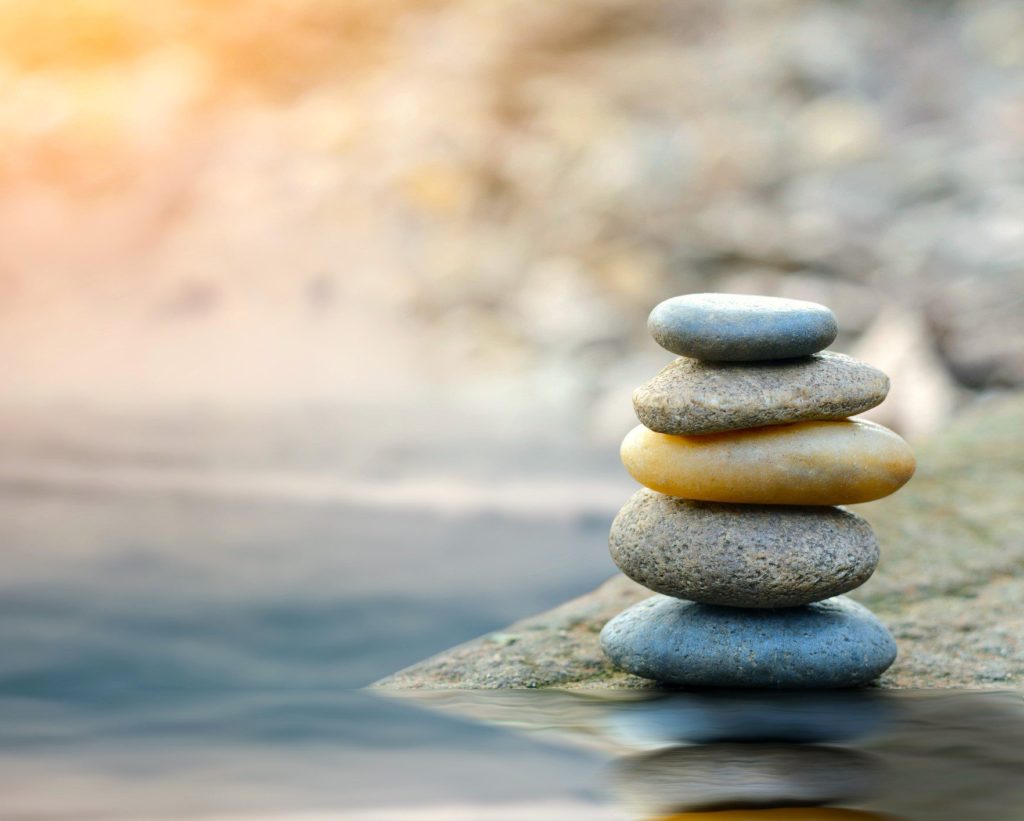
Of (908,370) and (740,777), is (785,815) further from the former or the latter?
(908,370)

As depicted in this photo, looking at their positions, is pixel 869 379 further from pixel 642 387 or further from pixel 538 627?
pixel 538 627

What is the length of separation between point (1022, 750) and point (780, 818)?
998 mm

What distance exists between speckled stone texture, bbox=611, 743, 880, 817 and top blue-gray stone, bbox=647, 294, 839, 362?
4.16 ft

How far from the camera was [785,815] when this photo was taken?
9.79 ft

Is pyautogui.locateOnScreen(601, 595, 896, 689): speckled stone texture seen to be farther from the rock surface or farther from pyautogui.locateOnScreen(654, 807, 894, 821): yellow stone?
pyautogui.locateOnScreen(654, 807, 894, 821): yellow stone

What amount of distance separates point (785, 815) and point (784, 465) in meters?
1.45

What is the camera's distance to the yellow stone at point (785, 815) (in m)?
2.96

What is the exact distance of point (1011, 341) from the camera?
29.8ft

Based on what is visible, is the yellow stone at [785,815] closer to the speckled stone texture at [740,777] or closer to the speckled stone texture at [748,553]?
the speckled stone texture at [740,777]

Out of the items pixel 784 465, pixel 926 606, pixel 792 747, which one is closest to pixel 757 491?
pixel 784 465

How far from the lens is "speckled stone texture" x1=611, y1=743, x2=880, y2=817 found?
10.2 ft

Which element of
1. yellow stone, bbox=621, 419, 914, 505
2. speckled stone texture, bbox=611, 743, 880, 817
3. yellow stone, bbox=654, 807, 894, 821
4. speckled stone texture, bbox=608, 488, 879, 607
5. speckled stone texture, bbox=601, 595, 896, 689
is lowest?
yellow stone, bbox=654, 807, 894, 821

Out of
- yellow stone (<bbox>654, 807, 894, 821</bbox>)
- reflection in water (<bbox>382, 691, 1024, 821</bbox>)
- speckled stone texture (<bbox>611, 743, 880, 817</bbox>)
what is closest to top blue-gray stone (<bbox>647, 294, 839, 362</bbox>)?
reflection in water (<bbox>382, 691, 1024, 821</bbox>)

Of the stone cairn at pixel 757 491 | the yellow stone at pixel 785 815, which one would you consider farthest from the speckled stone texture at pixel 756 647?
the yellow stone at pixel 785 815
